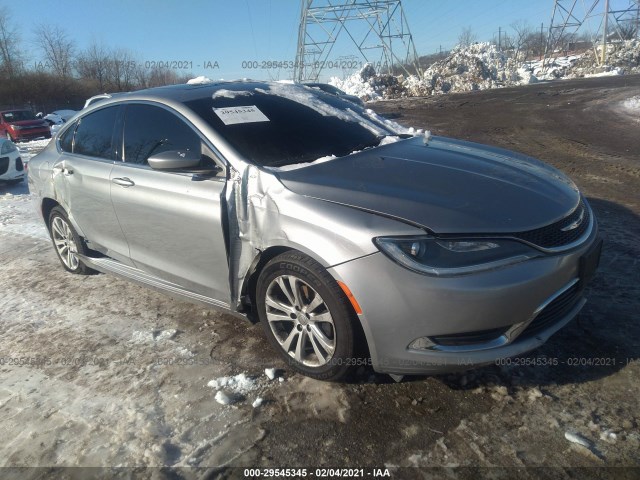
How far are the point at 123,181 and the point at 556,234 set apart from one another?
299 centimetres

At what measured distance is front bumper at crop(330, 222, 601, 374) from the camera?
7.33ft

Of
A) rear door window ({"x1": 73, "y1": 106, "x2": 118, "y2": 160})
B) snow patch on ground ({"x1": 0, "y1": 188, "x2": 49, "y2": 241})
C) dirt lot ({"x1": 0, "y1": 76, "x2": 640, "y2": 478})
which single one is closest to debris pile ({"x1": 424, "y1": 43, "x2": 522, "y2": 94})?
snow patch on ground ({"x1": 0, "y1": 188, "x2": 49, "y2": 241})

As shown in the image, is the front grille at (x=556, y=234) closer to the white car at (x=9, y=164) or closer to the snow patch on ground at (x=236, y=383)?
the snow patch on ground at (x=236, y=383)

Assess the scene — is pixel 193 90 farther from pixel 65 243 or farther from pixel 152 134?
pixel 65 243

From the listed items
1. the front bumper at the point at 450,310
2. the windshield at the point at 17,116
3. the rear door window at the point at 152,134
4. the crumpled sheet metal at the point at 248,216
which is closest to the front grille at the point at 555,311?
the front bumper at the point at 450,310

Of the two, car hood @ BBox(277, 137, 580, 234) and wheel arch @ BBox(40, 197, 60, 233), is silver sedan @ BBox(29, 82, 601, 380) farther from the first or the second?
wheel arch @ BBox(40, 197, 60, 233)

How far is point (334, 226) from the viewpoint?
2430mm

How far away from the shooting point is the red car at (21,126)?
21438 mm

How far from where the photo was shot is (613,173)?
6.53m

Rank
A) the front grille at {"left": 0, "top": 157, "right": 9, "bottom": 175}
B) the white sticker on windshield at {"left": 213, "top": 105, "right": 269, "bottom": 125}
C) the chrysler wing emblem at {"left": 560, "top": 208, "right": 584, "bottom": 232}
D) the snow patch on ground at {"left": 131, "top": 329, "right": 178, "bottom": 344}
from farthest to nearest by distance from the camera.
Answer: the front grille at {"left": 0, "top": 157, "right": 9, "bottom": 175} → the snow patch on ground at {"left": 131, "top": 329, "right": 178, "bottom": 344} → the white sticker on windshield at {"left": 213, "top": 105, "right": 269, "bottom": 125} → the chrysler wing emblem at {"left": 560, "top": 208, "right": 584, "bottom": 232}

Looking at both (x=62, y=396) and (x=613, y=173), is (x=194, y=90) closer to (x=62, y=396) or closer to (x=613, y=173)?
(x=62, y=396)

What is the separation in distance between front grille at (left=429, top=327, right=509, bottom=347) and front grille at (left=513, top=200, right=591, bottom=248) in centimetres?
47

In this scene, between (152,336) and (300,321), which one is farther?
(152,336)

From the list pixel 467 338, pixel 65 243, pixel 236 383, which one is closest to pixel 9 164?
pixel 65 243
